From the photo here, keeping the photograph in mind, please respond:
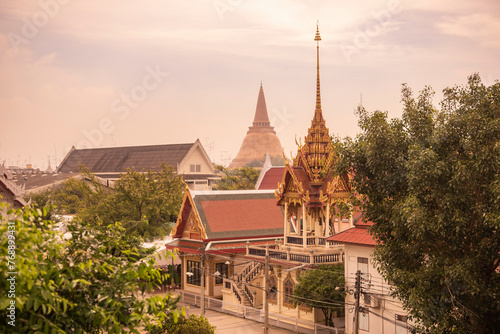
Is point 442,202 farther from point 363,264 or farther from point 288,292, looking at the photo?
point 288,292

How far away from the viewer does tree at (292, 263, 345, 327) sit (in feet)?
99.0

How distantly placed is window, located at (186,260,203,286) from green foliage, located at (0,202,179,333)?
31535mm

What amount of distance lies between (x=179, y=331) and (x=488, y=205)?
1300 centimetres

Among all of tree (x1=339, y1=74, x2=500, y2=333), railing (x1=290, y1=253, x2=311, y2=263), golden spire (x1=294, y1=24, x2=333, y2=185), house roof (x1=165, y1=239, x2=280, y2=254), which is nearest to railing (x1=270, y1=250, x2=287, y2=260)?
railing (x1=290, y1=253, x2=311, y2=263)

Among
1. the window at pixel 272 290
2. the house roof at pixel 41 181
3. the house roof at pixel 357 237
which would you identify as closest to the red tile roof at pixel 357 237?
the house roof at pixel 357 237

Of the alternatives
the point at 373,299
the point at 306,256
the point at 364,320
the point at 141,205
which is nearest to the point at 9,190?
the point at 306,256

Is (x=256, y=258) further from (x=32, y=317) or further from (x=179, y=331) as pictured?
(x=32, y=317)

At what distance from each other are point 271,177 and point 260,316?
3103 centimetres

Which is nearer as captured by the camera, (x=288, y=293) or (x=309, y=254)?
(x=309, y=254)

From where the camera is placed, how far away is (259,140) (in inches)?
7564

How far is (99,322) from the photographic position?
944 cm

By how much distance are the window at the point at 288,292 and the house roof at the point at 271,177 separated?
2987cm

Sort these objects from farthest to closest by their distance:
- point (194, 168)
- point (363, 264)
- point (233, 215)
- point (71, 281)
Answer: point (194, 168) → point (233, 215) → point (363, 264) → point (71, 281)

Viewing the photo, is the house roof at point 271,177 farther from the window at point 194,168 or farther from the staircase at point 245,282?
the staircase at point 245,282
